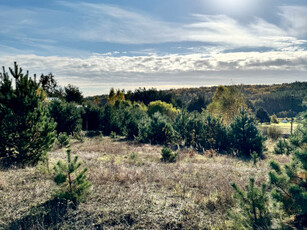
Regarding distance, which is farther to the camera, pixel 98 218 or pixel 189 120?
pixel 189 120

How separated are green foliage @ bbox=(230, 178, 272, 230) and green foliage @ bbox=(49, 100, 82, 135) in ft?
78.0

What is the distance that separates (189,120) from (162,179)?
16489 millimetres

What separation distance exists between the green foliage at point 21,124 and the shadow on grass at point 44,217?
470 centimetres

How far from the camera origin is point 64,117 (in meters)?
25.3

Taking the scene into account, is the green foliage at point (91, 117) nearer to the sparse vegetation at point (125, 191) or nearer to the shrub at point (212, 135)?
the shrub at point (212, 135)

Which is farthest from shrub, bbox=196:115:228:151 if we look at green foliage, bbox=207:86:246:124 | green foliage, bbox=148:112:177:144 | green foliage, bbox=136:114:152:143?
green foliage, bbox=207:86:246:124

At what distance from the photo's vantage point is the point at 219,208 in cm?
629

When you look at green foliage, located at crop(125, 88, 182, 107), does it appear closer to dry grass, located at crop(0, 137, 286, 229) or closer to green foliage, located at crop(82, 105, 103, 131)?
green foliage, located at crop(82, 105, 103, 131)

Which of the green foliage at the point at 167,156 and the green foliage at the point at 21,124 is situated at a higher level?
the green foliage at the point at 21,124

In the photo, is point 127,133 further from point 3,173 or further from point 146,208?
point 146,208

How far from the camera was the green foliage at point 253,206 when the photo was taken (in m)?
4.61

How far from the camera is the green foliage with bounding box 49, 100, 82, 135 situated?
2502cm

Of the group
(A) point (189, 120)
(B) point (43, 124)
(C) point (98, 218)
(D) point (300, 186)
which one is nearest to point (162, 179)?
(C) point (98, 218)

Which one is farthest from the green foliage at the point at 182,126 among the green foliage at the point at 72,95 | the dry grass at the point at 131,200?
the green foliage at the point at 72,95
